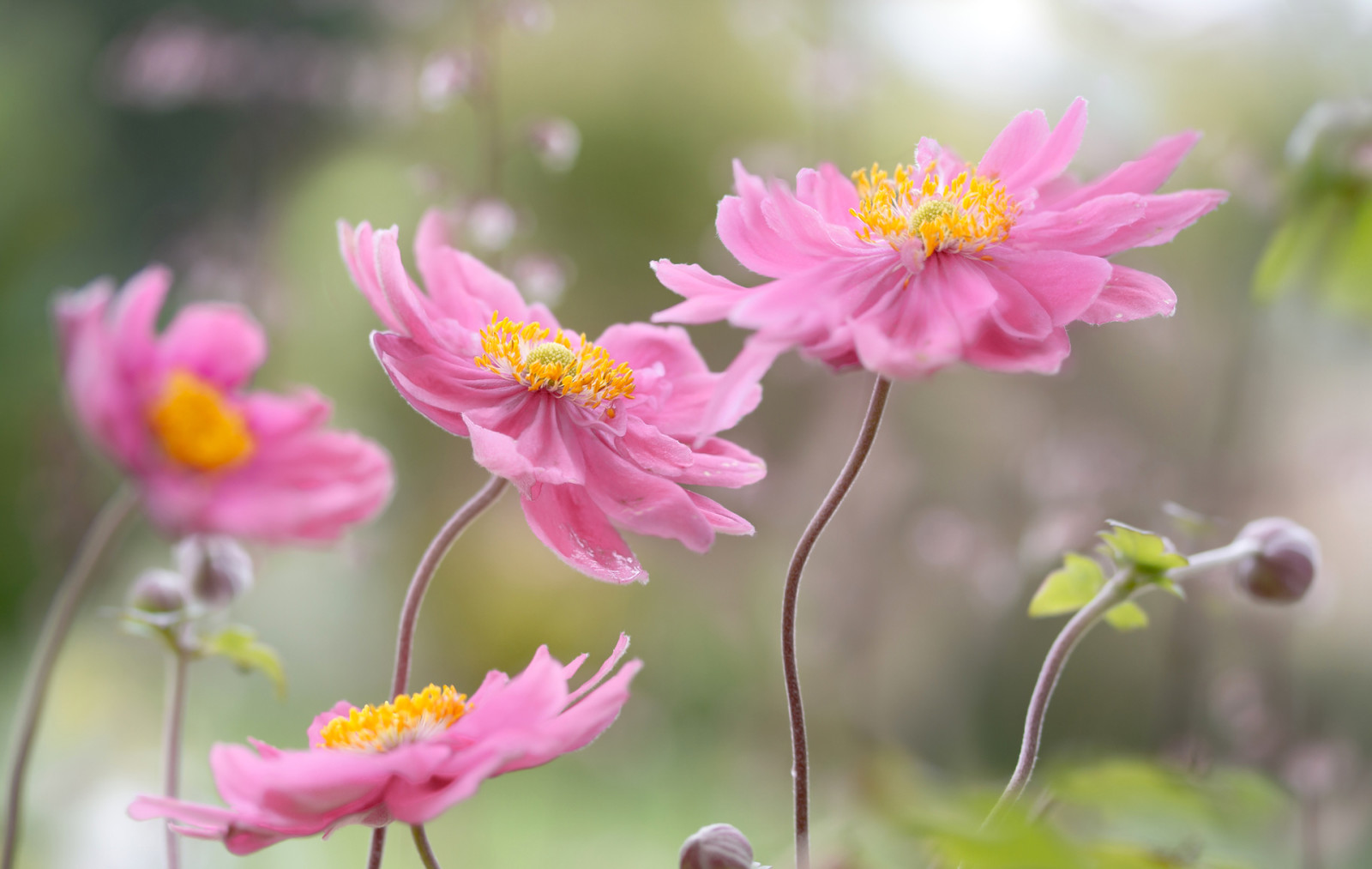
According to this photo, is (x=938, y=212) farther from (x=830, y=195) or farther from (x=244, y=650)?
(x=244, y=650)

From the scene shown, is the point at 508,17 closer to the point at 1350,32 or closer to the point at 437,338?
the point at 437,338

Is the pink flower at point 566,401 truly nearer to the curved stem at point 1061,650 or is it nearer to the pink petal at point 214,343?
the curved stem at point 1061,650

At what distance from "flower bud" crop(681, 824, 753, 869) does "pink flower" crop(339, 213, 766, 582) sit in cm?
6

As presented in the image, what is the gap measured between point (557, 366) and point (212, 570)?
0.18 m

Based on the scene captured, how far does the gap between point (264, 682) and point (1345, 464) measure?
3.77 ft

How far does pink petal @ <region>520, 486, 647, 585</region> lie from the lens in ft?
0.81

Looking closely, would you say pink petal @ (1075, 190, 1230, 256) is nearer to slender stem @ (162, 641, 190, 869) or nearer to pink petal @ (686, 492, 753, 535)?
pink petal @ (686, 492, 753, 535)

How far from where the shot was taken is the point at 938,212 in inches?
11.0

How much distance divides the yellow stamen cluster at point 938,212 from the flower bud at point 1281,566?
0.39 ft

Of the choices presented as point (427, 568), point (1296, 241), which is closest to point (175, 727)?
point (427, 568)

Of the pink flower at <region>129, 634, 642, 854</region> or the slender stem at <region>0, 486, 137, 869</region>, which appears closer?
the pink flower at <region>129, 634, 642, 854</region>

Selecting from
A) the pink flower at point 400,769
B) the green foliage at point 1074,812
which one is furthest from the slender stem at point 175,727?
the green foliage at point 1074,812

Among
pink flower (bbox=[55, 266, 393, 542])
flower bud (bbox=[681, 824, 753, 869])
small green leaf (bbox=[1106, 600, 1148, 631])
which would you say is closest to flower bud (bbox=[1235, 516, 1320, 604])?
small green leaf (bbox=[1106, 600, 1148, 631])

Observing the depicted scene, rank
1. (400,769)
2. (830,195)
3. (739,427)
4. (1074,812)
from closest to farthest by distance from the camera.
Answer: (400,769) < (830,195) < (1074,812) < (739,427)
